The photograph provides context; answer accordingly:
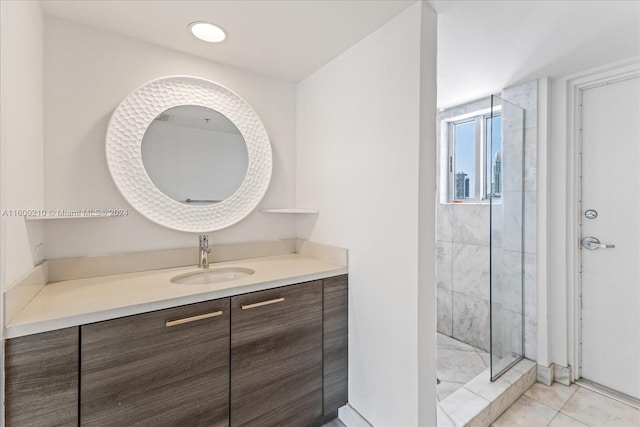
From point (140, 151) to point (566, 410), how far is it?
294 cm

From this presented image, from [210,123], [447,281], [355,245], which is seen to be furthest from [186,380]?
[447,281]

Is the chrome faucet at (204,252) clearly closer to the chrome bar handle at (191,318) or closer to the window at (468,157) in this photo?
the chrome bar handle at (191,318)

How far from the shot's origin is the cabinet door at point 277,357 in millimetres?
1251

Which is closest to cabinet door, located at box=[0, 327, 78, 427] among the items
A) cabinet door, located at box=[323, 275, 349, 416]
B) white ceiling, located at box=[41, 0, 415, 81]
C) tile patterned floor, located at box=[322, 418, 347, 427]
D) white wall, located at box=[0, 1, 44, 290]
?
white wall, located at box=[0, 1, 44, 290]

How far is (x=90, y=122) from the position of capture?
1422 millimetres

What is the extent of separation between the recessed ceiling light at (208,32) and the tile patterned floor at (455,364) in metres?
2.39

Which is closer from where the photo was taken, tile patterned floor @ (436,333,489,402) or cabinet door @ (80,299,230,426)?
cabinet door @ (80,299,230,426)

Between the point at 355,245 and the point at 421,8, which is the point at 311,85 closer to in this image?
the point at 421,8

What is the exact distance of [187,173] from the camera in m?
1.67

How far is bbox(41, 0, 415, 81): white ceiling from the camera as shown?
4.12 feet

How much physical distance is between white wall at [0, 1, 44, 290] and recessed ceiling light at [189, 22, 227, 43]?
24.3 inches

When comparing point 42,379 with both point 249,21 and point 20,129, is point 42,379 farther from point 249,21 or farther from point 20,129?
point 249,21

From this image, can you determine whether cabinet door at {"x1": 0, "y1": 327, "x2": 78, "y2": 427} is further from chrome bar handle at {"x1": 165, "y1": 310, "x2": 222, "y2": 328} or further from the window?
the window

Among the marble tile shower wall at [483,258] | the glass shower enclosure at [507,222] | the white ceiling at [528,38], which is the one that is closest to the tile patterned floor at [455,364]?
the marble tile shower wall at [483,258]
